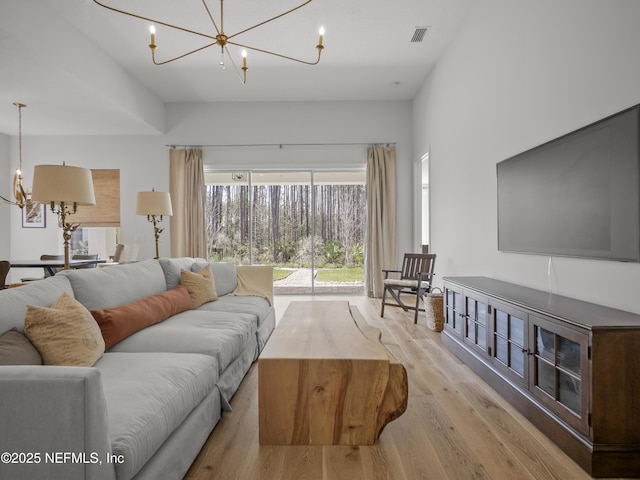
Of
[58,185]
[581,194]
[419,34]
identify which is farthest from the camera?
[419,34]

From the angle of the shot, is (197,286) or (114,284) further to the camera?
(197,286)

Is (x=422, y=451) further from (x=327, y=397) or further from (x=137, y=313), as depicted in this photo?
(x=137, y=313)

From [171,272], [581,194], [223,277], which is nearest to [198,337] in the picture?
[171,272]

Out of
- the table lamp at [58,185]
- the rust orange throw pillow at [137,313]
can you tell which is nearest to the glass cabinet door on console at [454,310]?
the rust orange throw pillow at [137,313]

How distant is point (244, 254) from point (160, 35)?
11.4 ft

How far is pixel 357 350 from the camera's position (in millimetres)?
2012

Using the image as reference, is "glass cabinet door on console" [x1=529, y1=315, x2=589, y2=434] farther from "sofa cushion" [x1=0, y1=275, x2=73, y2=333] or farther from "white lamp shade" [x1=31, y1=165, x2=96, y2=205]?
"white lamp shade" [x1=31, y1=165, x2=96, y2=205]

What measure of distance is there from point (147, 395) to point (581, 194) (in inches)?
97.5

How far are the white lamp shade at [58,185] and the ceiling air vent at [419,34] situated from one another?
371 centimetres

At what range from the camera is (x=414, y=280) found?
490 centimetres

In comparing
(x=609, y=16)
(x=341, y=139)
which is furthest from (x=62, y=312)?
(x=341, y=139)

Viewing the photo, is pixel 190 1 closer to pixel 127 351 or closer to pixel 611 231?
pixel 127 351

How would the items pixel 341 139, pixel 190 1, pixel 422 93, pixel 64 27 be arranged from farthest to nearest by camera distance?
1. pixel 341 139
2. pixel 422 93
3. pixel 64 27
4. pixel 190 1

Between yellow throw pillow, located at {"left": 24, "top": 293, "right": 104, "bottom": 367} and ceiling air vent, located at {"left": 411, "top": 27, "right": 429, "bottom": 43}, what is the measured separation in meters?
4.25
